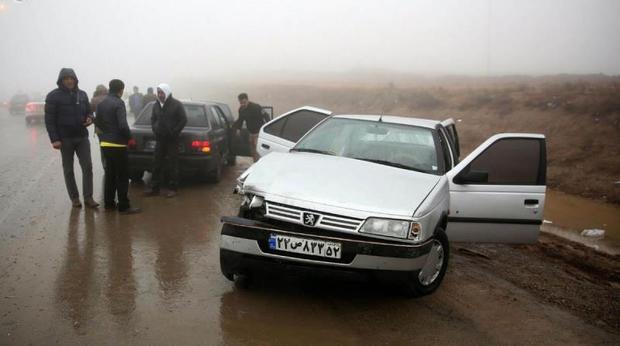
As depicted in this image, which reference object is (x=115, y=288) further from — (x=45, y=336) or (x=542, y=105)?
(x=542, y=105)

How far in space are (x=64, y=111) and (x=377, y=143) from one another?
13.6ft

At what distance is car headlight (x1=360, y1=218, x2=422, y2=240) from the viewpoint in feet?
13.2

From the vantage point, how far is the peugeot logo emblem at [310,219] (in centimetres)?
406

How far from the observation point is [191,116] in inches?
373

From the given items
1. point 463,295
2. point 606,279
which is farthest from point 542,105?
point 463,295

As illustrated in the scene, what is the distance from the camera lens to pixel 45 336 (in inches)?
142

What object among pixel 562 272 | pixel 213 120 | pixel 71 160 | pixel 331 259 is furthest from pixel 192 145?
pixel 562 272

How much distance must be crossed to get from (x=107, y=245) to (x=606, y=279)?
217 inches

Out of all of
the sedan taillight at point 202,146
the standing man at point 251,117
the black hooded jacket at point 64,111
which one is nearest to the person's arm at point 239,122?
the standing man at point 251,117

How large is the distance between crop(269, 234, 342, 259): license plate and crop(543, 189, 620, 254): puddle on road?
5454 millimetres

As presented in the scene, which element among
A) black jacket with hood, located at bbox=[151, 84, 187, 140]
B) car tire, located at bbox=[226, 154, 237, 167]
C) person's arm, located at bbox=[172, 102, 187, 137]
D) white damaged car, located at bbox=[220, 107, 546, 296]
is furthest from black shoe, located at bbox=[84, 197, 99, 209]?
car tire, located at bbox=[226, 154, 237, 167]

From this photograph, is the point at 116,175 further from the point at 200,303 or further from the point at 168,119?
the point at 200,303

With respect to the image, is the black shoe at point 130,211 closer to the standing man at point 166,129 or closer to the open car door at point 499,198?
the standing man at point 166,129

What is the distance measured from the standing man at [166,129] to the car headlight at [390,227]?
4.85 m
